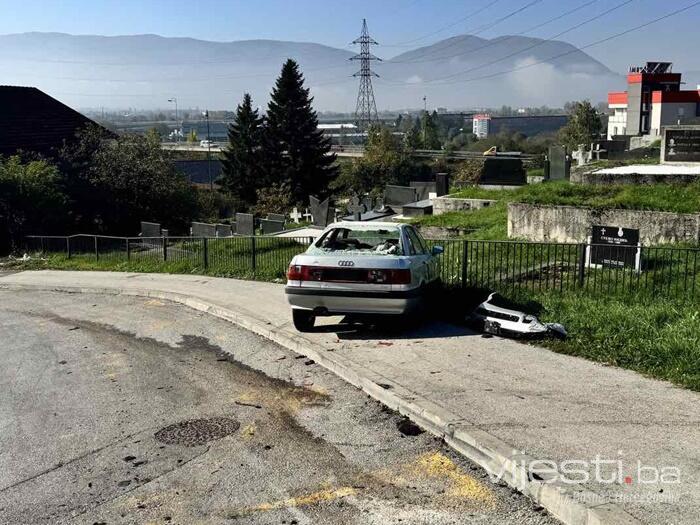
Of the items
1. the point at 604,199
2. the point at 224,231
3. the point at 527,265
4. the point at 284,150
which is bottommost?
the point at 224,231

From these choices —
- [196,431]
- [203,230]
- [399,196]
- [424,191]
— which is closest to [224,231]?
[203,230]

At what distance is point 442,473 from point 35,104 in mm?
50404

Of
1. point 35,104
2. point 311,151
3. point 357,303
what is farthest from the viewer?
point 311,151

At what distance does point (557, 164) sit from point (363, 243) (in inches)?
709

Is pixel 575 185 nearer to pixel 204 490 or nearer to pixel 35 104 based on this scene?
pixel 204 490

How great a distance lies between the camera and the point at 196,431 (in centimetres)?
673

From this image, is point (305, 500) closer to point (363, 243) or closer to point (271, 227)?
point (363, 243)

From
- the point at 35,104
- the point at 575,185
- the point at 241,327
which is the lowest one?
the point at 241,327

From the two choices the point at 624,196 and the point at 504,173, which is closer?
the point at 624,196

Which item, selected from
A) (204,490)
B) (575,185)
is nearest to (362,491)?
(204,490)

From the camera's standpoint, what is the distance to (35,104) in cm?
4878

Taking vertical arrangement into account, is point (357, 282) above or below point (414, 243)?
below

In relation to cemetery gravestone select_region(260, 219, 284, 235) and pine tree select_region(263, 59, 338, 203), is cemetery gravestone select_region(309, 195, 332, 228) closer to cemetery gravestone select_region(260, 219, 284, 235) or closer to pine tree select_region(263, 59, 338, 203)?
cemetery gravestone select_region(260, 219, 284, 235)

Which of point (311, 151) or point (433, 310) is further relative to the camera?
point (311, 151)
